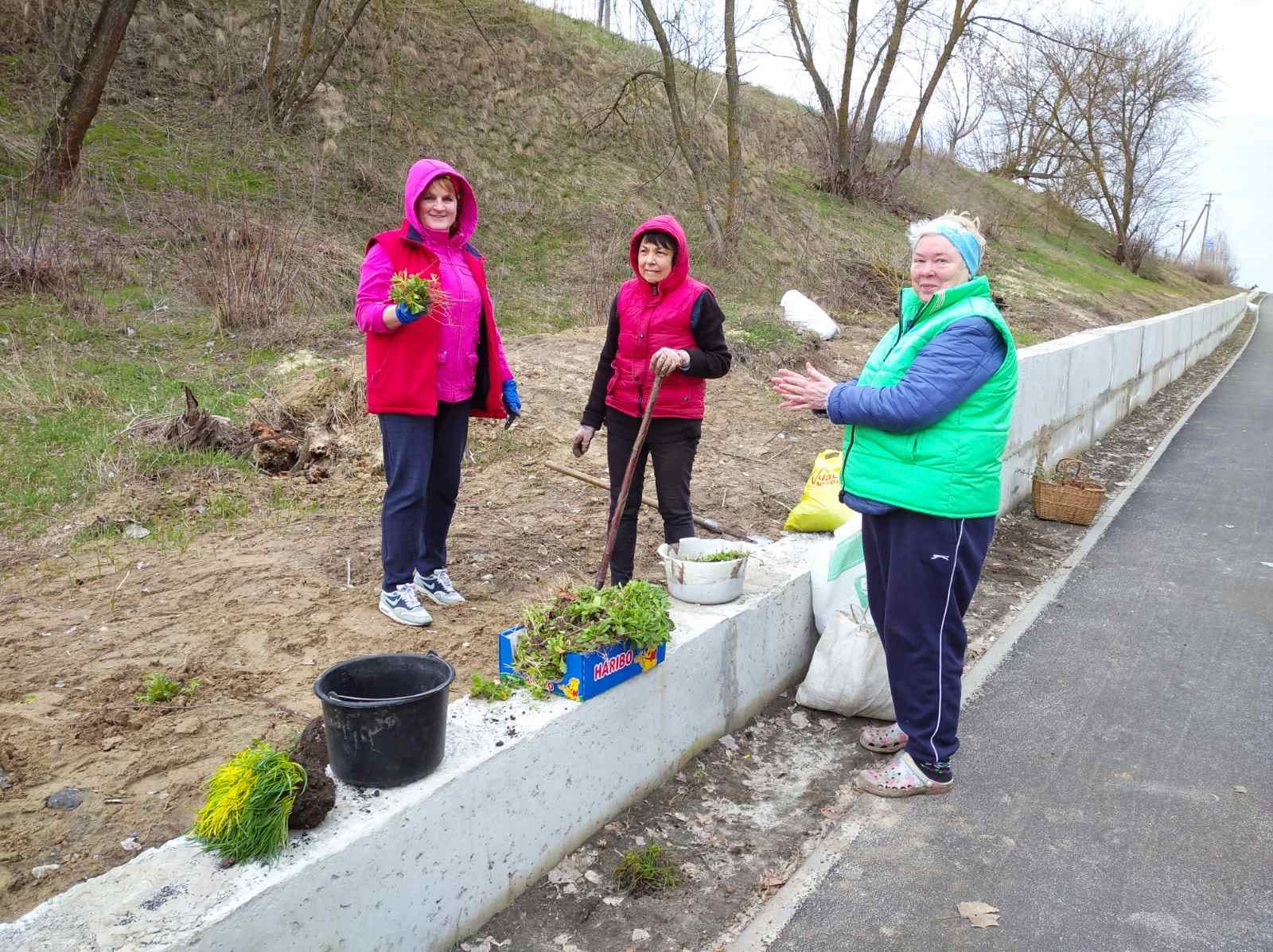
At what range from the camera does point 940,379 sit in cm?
322

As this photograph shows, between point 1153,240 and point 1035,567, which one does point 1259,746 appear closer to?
point 1035,567

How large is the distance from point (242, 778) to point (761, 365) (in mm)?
8530

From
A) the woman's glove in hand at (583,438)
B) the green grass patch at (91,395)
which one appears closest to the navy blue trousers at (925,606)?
the woman's glove in hand at (583,438)

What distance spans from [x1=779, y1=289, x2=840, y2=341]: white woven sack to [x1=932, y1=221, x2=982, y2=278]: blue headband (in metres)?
8.65

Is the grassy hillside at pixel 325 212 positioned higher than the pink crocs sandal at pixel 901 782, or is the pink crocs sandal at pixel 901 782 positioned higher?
the grassy hillside at pixel 325 212

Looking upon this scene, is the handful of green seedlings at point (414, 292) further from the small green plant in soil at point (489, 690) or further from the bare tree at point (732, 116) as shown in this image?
the bare tree at point (732, 116)

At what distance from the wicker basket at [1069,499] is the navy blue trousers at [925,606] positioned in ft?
14.4

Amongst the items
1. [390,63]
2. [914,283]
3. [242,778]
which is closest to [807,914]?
[242,778]

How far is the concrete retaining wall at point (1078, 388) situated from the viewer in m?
7.63

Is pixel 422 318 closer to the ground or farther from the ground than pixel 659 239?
closer to the ground

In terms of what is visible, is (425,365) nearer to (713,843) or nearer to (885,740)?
(713,843)

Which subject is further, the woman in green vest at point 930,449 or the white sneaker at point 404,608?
the white sneaker at point 404,608

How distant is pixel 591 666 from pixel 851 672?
5.11 ft

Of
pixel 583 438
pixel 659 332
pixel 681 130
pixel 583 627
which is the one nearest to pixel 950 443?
pixel 583 627
